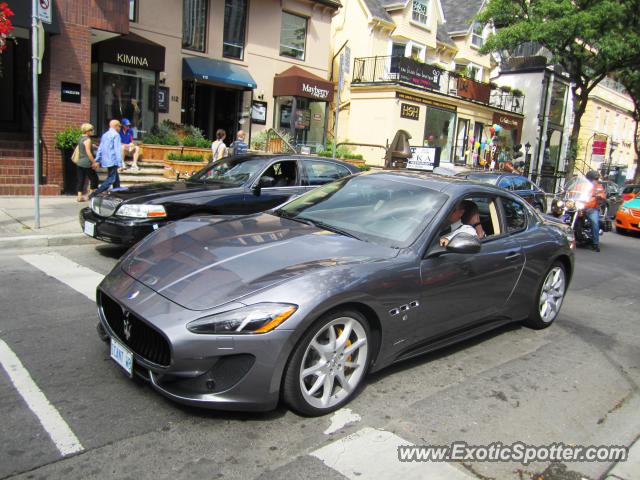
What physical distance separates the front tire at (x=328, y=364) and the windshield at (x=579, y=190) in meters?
9.93

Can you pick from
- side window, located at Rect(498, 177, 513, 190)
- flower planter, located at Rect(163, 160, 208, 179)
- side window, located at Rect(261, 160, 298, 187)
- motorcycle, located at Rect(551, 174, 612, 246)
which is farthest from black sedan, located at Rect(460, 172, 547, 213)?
flower planter, located at Rect(163, 160, 208, 179)

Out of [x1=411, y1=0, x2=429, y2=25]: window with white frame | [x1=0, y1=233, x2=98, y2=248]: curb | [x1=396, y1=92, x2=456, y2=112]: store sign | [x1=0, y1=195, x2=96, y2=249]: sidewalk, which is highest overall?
[x1=411, y1=0, x2=429, y2=25]: window with white frame

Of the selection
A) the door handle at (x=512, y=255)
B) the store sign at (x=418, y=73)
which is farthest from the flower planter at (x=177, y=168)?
the store sign at (x=418, y=73)

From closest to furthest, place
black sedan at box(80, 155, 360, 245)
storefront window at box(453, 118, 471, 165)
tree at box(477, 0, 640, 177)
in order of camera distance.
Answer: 1. black sedan at box(80, 155, 360, 245)
2. tree at box(477, 0, 640, 177)
3. storefront window at box(453, 118, 471, 165)

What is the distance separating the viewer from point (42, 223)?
918 centimetres

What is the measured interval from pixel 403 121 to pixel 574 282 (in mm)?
17325

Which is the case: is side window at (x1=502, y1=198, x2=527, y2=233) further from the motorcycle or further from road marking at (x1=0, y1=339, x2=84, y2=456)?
the motorcycle

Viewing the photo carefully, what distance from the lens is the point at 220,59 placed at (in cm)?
1988

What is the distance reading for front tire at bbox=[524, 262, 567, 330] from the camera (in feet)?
18.1

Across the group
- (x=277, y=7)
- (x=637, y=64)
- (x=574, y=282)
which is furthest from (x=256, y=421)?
(x=637, y=64)

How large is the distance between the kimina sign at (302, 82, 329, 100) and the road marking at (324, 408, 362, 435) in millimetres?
18889

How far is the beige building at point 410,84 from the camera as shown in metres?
24.5

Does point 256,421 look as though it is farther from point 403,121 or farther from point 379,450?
point 403,121

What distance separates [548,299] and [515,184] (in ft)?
30.1
